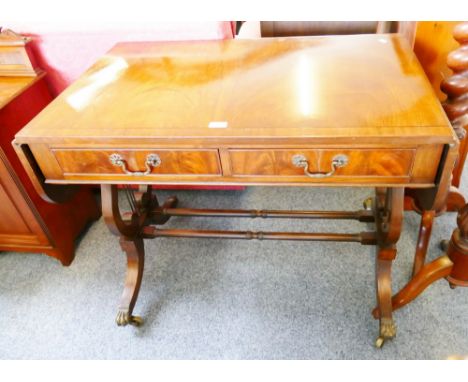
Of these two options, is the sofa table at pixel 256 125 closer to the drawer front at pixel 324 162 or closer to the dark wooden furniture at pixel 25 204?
the drawer front at pixel 324 162

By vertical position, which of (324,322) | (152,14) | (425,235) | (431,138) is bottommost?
(324,322)

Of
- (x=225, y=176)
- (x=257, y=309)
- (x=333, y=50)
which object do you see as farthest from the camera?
(x=257, y=309)

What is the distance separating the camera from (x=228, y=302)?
1553 mm

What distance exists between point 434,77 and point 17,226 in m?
1.80

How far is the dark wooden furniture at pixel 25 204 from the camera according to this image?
57.1 inches

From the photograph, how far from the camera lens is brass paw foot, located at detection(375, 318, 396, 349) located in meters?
1.33

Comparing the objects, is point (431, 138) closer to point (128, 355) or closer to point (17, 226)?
point (128, 355)

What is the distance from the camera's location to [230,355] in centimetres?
139

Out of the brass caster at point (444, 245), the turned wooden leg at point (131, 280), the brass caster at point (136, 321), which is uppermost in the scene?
the turned wooden leg at point (131, 280)

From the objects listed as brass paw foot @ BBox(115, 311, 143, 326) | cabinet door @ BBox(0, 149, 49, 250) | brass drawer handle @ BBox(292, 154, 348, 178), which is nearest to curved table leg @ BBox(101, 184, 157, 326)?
brass paw foot @ BBox(115, 311, 143, 326)

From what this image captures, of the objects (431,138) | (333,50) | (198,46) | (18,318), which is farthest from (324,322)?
(18,318)

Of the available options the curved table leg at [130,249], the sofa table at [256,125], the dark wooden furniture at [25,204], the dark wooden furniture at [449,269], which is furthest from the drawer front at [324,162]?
the dark wooden furniture at [25,204]

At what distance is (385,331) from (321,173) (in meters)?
0.69

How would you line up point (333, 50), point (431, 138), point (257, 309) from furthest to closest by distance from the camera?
point (257, 309), point (333, 50), point (431, 138)
